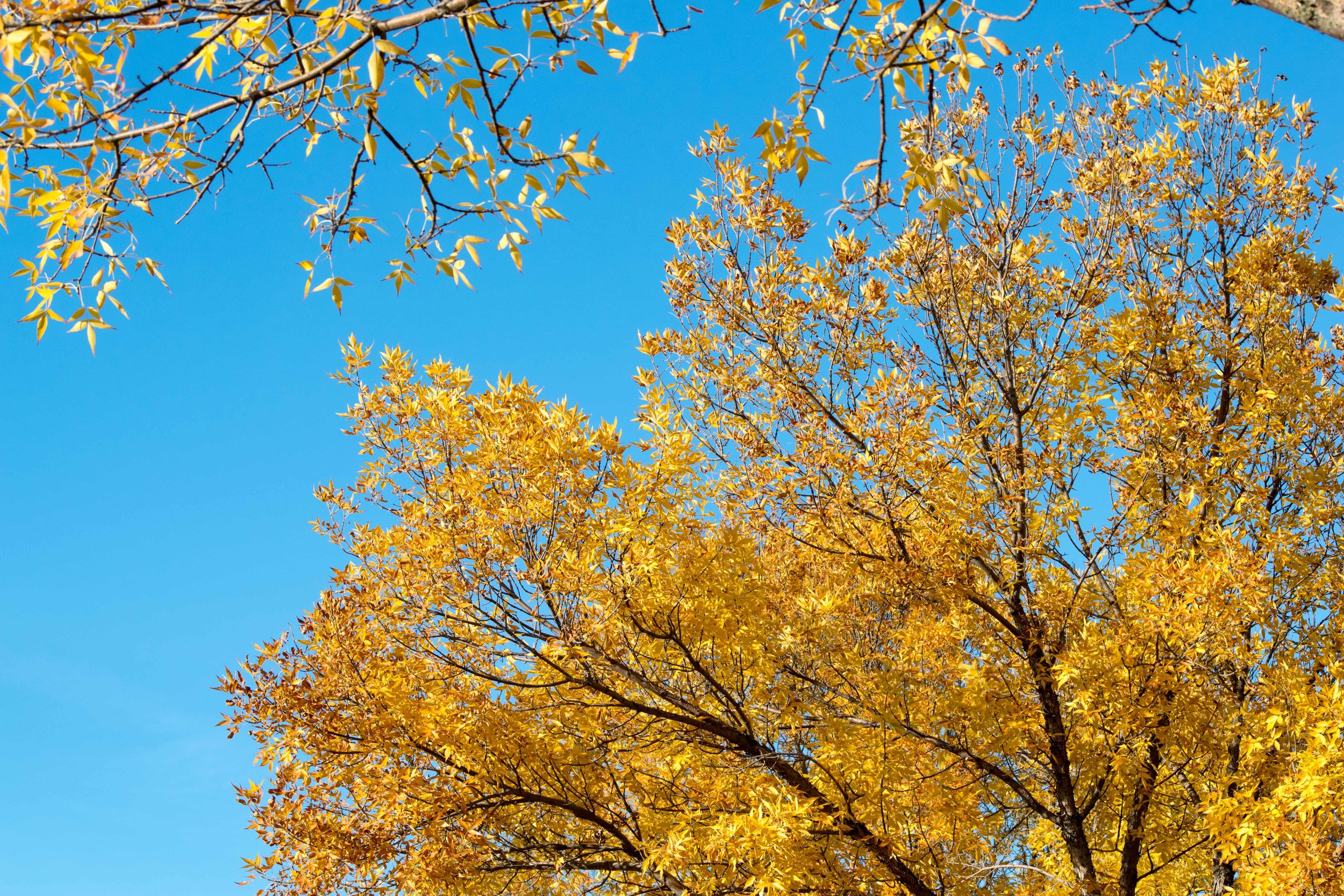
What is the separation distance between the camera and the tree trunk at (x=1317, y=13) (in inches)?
97.1

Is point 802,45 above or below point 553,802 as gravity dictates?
above

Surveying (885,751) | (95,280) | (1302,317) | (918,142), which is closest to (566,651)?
(885,751)

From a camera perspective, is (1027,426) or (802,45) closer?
(802,45)

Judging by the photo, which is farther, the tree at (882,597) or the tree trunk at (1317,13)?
the tree at (882,597)

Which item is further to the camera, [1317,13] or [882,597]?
[882,597]

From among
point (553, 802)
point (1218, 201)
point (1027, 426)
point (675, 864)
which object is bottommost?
point (675, 864)

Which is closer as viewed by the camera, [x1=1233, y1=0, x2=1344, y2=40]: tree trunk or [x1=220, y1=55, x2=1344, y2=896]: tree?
[x1=1233, y1=0, x2=1344, y2=40]: tree trunk

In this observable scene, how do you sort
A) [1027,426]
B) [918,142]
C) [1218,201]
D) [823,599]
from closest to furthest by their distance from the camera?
[918,142]
[823,599]
[1027,426]
[1218,201]

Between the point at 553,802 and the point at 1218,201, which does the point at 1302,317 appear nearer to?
the point at 1218,201

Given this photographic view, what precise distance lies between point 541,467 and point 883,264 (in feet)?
A: 12.5

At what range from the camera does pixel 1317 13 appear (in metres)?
2.49

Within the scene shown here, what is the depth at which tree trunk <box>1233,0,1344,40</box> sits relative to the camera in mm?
2467

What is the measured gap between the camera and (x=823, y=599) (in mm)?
5855

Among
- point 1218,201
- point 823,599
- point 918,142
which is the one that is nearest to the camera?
point 918,142
